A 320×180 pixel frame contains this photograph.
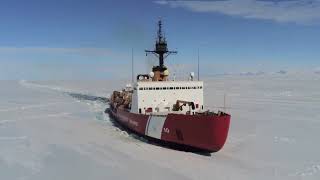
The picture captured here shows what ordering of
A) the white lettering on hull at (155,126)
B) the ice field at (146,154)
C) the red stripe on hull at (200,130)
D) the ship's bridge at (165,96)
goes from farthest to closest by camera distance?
the ship's bridge at (165,96) < the white lettering on hull at (155,126) < the red stripe on hull at (200,130) < the ice field at (146,154)

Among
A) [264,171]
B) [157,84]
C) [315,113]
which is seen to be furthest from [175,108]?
[315,113]

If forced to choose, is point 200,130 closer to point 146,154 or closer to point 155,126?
point 146,154

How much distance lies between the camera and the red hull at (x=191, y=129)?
57.0ft

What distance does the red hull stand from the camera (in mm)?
17359

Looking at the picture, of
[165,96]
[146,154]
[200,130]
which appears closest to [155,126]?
[146,154]

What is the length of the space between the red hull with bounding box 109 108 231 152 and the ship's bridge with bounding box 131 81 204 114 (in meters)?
2.01

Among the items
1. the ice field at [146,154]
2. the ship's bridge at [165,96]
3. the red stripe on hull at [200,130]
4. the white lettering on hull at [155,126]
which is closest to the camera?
the ice field at [146,154]

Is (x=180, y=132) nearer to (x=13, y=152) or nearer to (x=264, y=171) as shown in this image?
(x=264, y=171)

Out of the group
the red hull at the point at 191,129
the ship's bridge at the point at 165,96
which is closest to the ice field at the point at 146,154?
the red hull at the point at 191,129

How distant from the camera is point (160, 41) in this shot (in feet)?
85.6

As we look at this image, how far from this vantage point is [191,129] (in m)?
18.1

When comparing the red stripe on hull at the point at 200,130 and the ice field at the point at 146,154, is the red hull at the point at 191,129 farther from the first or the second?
the ice field at the point at 146,154

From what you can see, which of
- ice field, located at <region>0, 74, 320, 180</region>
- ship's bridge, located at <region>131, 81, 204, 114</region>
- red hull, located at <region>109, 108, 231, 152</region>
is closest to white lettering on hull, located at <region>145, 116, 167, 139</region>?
red hull, located at <region>109, 108, 231, 152</region>

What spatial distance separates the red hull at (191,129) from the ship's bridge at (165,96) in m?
2.01
